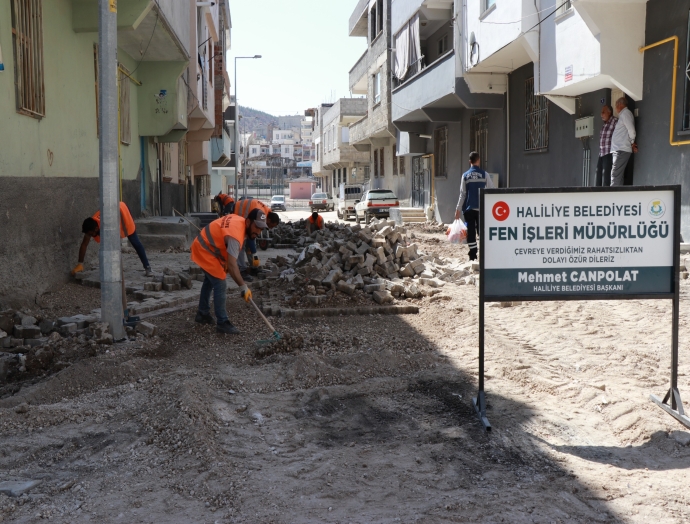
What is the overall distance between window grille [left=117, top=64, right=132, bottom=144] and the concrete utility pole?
797 centimetres

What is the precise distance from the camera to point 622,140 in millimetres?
11094

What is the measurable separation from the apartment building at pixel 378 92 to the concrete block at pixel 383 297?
18.3 metres

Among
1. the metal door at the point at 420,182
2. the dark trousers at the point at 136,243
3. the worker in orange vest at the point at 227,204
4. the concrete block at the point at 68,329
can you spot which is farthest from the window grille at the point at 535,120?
the concrete block at the point at 68,329

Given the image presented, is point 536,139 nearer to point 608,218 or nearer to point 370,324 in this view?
point 370,324

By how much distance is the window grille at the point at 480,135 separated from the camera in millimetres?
18959

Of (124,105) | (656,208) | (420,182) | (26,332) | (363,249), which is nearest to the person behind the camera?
(656,208)

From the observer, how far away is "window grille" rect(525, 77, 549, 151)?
15116 mm

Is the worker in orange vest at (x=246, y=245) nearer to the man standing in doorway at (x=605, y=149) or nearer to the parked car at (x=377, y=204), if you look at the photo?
the man standing in doorway at (x=605, y=149)

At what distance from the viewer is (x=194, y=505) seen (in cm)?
330

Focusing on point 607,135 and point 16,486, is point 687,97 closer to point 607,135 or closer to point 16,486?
point 607,135

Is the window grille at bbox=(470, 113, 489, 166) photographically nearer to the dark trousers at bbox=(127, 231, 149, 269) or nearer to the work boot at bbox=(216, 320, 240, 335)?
the dark trousers at bbox=(127, 231, 149, 269)

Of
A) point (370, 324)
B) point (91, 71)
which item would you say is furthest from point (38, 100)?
point (370, 324)

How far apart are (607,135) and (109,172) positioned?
8441mm

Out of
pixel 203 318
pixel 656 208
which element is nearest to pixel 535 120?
pixel 203 318
